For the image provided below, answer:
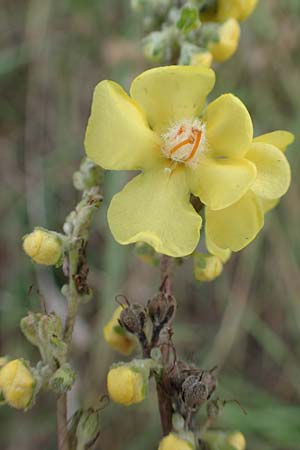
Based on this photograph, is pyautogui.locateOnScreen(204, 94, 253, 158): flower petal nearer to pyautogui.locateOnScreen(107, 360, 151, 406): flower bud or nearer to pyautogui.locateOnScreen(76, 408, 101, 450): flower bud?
pyautogui.locateOnScreen(107, 360, 151, 406): flower bud

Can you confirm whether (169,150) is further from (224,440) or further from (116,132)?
(224,440)

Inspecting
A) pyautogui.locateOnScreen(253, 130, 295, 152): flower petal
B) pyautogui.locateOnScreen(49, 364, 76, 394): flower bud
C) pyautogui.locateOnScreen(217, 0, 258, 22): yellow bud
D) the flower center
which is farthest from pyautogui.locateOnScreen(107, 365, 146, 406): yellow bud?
pyautogui.locateOnScreen(217, 0, 258, 22): yellow bud

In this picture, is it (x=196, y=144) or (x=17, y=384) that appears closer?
(x=17, y=384)

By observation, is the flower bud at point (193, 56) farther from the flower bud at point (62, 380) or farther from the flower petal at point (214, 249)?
the flower bud at point (62, 380)

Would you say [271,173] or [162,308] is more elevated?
[271,173]

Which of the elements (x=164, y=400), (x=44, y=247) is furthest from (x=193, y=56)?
(x=164, y=400)

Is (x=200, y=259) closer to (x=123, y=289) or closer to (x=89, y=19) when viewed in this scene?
(x=123, y=289)

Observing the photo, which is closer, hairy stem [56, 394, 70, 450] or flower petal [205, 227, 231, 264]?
hairy stem [56, 394, 70, 450]
